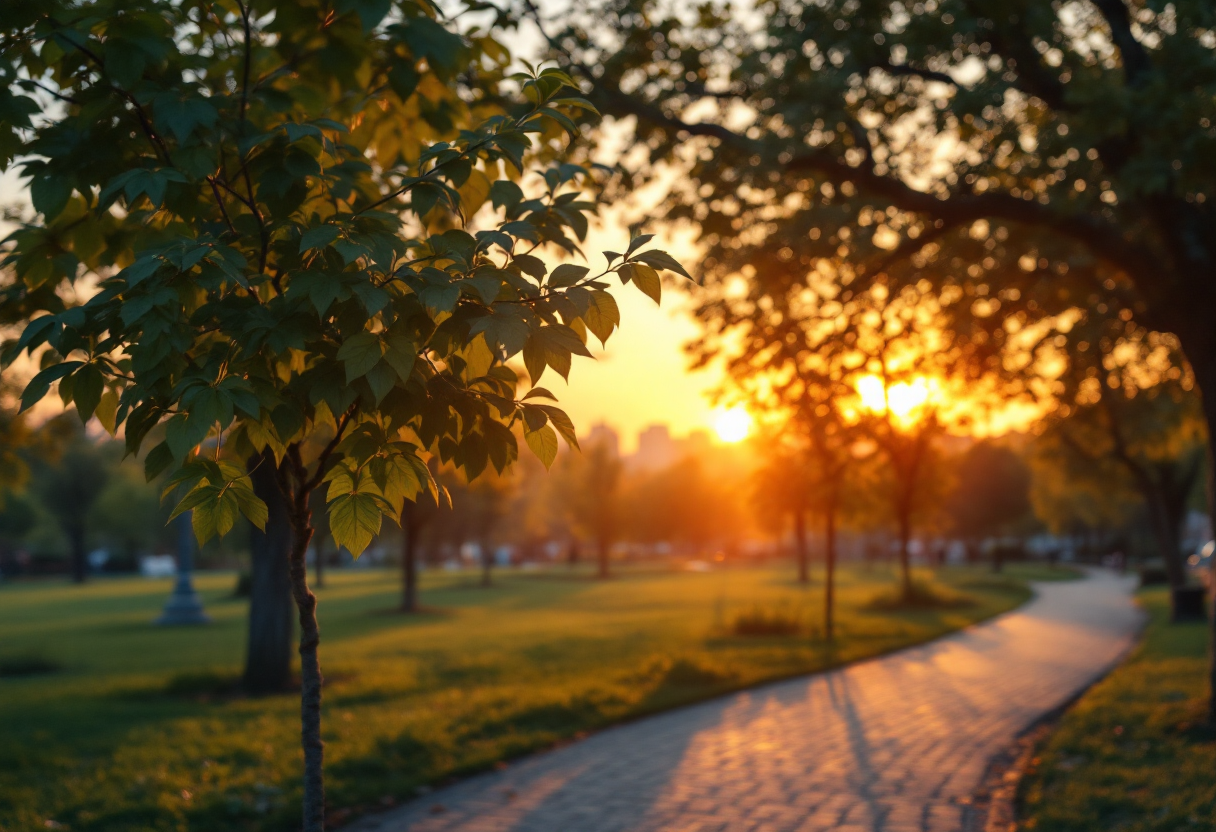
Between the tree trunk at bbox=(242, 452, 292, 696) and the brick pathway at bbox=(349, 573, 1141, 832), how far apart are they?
5.00 meters

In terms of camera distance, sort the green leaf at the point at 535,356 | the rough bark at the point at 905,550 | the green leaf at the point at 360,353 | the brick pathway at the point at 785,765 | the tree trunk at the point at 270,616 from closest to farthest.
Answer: the green leaf at the point at 360,353, the green leaf at the point at 535,356, the brick pathway at the point at 785,765, the tree trunk at the point at 270,616, the rough bark at the point at 905,550

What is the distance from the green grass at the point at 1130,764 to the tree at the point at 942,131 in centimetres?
78

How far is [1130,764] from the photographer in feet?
25.6

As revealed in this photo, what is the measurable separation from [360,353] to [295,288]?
268 mm

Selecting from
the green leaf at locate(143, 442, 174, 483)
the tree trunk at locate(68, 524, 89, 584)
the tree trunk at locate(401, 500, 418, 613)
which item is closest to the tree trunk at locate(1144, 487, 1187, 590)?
the tree trunk at locate(401, 500, 418, 613)

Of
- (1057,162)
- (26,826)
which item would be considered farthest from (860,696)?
(26,826)

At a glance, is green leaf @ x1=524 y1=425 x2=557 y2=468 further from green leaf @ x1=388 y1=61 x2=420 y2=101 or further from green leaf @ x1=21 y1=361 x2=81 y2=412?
green leaf @ x1=388 y1=61 x2=420 y2=101

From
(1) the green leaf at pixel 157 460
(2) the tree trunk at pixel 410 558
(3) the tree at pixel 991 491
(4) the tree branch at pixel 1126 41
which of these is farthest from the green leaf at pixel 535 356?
(3) the tree at pixel 991 491

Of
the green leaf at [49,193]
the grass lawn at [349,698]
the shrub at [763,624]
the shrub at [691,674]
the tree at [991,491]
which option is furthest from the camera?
the tree at [991,491]

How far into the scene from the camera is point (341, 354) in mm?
2623

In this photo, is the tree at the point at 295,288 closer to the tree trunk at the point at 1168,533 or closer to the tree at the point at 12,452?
the tree at the point at 12,452

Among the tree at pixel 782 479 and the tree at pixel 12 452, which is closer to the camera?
the tree at pixel 12 452

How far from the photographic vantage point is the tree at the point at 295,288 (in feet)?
8.90

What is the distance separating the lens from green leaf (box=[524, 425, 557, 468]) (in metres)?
3.06
